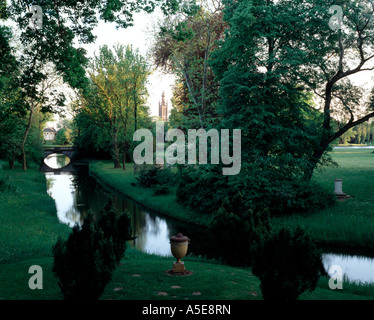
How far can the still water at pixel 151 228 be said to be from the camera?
13.6 meters

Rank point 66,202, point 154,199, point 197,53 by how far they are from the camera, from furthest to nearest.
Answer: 1. point 66,202
2. point 197,53
3. point 154,199

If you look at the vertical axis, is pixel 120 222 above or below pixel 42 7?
below

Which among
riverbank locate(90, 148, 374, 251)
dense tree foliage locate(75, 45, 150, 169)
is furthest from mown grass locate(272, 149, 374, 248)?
dense tree foliage locate(75, 45, 150, 169)

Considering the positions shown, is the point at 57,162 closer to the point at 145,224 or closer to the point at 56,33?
the point at 145,224

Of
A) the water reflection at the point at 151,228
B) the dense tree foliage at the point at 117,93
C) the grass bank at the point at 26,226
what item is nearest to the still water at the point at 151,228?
the water reflection at the point at 151,228

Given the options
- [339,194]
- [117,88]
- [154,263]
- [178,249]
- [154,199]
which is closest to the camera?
[178,249]

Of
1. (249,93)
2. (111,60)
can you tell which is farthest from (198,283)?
(111,60)

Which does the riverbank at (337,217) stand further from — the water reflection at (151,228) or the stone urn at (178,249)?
the stone urn at (178,249)

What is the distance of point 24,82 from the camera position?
1407cm

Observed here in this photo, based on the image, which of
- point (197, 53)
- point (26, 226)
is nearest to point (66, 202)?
point (26, 226)

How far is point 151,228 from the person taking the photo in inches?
805
